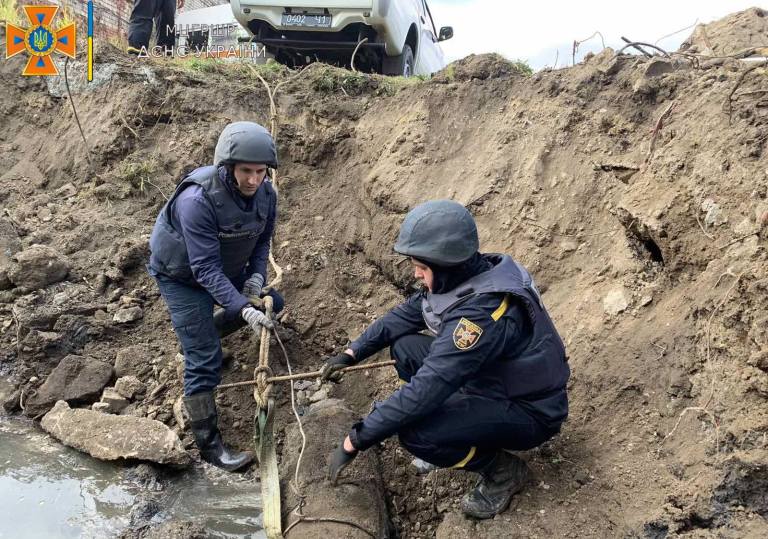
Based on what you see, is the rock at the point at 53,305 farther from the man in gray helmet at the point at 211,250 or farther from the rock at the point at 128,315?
the man in gray helmet at the point at 211,250

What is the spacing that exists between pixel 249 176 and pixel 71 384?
1.89m

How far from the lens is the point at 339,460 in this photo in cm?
255

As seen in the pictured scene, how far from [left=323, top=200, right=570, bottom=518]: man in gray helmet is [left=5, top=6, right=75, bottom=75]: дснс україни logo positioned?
5299 mm

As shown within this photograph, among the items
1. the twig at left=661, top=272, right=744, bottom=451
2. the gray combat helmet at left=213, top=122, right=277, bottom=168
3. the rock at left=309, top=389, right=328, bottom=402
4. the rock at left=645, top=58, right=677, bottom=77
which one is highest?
the rock at left=645, top=58, right=677, bottom=77

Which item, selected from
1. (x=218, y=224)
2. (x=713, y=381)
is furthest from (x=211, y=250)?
(x=713, y=381)

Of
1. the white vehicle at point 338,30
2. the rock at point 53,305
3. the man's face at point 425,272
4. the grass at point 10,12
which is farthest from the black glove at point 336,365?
the grass at point 10,12

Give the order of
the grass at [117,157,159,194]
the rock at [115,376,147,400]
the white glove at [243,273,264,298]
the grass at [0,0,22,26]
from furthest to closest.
A: the grass at [0,0,22,26]
the grass at [117,157,159,194]
the rock at [115,376,147,400]
the white glove at [243,273,264,298]

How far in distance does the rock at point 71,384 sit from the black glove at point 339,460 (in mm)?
1979

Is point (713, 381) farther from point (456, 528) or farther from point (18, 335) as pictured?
point (18, 335)

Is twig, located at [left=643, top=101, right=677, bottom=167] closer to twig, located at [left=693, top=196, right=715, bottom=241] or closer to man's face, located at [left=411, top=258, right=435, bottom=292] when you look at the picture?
twig, located at [left=693, top=196, right=715, bottom=241]

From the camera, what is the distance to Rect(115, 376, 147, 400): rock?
3758 millimetres

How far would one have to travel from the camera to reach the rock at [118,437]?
10.1ft

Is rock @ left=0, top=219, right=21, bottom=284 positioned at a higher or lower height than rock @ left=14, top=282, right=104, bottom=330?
higher

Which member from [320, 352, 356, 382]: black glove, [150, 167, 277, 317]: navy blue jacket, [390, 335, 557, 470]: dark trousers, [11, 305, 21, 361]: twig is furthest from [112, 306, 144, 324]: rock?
[390, 335, 557, 470]: dark trousers
